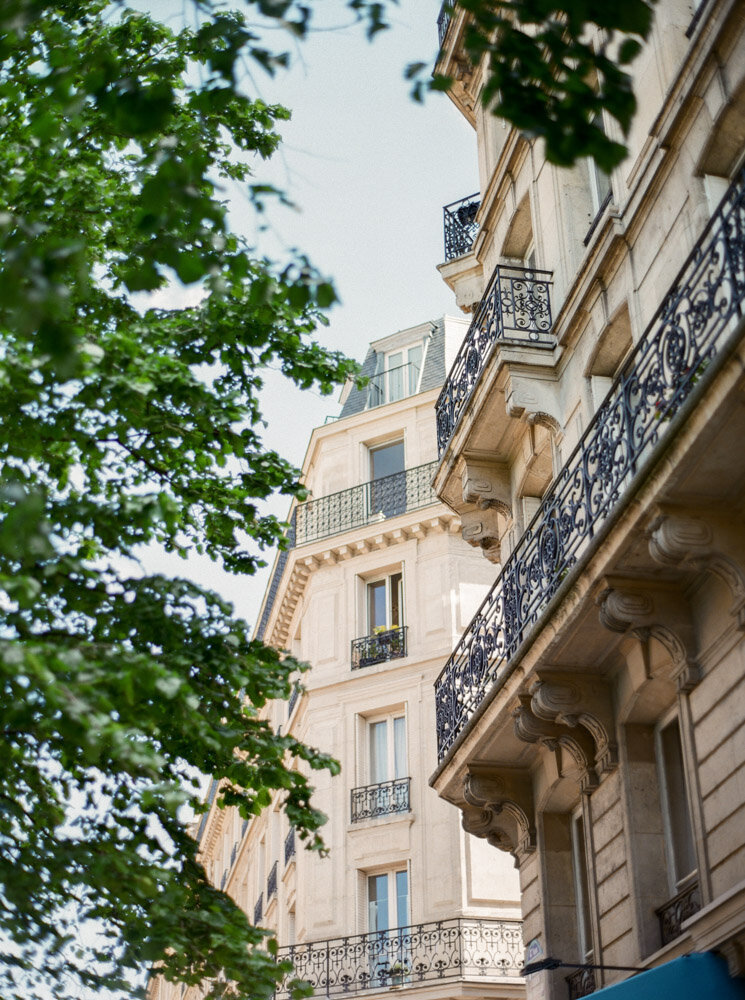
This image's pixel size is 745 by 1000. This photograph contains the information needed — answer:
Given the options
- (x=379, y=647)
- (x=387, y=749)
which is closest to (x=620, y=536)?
(x=387, y=749)

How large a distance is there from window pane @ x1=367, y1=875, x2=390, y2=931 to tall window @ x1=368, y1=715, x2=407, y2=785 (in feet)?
5.78

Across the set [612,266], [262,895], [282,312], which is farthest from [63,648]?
[262,895]

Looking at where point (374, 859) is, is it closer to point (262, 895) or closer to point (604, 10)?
point (262, 895)

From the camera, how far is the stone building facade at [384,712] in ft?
78.9

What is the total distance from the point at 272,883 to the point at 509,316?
796 inches

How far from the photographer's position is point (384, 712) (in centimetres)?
2706

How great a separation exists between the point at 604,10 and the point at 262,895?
3037cm

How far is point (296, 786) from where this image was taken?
33.1ft

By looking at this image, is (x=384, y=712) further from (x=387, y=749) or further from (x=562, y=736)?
(x=562, y=736)

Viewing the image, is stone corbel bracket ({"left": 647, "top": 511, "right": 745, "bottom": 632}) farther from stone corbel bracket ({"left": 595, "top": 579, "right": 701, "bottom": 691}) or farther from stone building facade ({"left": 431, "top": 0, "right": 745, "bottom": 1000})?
stone corbel bracket ({"left": 595, "top": 579, "right": 701, "bottom": 691})

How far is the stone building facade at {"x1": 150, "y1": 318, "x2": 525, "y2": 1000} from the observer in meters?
24.1

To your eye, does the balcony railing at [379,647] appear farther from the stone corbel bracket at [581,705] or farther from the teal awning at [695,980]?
the teal awning at [695,980]

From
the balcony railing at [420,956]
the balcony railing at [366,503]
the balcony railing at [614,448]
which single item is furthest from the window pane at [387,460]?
the balcony railing at [614,448]

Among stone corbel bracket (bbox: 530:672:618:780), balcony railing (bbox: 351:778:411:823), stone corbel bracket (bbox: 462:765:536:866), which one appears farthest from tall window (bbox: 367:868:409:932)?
stone corbel bracket (bbox: 530:672:618:780)
